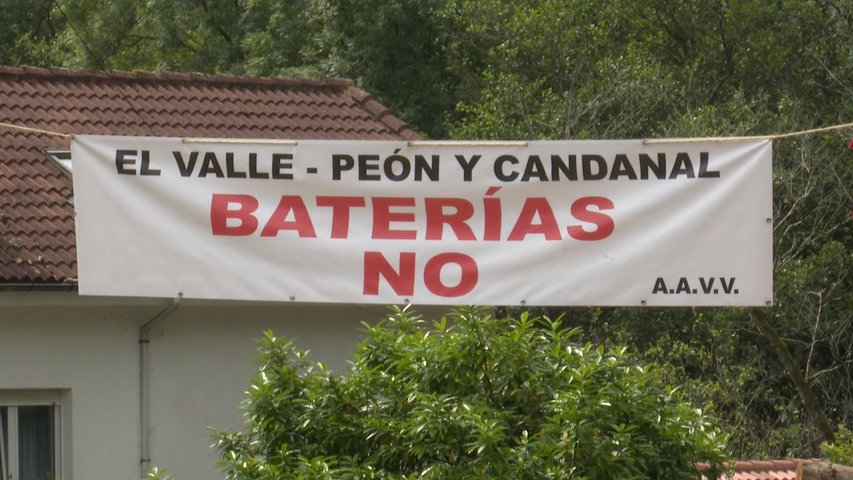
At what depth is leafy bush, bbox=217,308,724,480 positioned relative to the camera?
21.5 feet

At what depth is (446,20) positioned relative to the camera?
25453 millimetres

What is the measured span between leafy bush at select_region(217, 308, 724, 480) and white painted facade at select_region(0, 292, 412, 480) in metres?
4.25

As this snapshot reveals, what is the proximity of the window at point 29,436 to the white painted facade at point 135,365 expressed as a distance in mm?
60

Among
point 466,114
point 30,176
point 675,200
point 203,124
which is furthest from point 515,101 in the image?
point 675,200

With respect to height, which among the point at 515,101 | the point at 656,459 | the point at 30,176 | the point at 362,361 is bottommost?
the point at 656,459

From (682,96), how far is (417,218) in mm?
14918

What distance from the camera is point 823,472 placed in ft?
31.2

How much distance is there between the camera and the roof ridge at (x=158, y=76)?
14.4 m

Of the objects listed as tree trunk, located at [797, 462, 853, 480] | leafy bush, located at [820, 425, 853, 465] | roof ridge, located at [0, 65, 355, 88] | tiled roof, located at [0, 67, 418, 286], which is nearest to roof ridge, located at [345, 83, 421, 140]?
tiled roof, located at [0, 67, 418, 286]

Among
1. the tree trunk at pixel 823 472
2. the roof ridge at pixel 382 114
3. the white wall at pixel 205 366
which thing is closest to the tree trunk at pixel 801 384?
the roof ridge at pixel 382 114

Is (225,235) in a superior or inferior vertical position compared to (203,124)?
inferior

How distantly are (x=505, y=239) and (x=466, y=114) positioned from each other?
18.6 meters

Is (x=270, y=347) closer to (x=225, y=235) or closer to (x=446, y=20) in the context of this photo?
(x=225, y=235)

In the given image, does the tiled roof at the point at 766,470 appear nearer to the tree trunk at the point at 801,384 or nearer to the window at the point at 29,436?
the tree trunk at the point at 801,384
